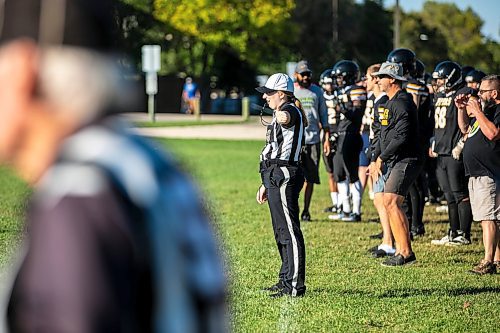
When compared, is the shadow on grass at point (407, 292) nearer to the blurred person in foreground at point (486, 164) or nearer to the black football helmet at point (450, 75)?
the blurred person in foreground at point (486, 164)

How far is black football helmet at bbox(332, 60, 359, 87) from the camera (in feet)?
47.3

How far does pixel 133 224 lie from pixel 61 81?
0.35 m

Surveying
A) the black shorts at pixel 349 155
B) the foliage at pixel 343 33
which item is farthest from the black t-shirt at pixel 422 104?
the foliage at pixel 343 33

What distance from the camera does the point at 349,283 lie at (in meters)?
9.58

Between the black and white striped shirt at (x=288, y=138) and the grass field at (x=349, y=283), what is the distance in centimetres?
125

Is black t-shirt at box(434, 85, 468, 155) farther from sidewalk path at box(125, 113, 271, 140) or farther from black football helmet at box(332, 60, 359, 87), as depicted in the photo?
sidewalk path at box(125, 113, 271, 140)

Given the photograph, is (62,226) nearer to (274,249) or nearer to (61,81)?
(61,81)

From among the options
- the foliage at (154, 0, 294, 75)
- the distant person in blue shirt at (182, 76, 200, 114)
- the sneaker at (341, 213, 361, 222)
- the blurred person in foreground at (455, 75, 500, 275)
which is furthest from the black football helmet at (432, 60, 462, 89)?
the foliage at (154, 0, 294, 75)

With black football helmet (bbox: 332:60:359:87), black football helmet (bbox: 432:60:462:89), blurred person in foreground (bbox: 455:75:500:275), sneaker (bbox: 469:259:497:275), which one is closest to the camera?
blurred person in foreground (bbox: 455:75:500:275)

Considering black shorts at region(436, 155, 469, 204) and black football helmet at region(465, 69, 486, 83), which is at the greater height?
black football helmet at region(465, 69, 486, 83)

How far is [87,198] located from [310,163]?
12.4 metres

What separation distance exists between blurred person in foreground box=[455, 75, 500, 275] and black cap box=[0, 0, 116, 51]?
27.1 feet

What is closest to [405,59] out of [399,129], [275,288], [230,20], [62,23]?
[399,129]

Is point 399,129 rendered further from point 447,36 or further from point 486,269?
point 447,36
